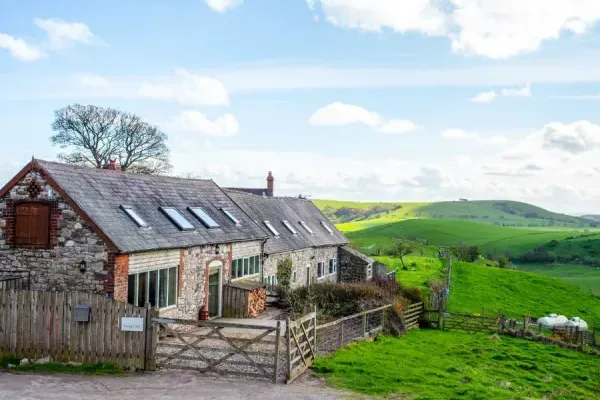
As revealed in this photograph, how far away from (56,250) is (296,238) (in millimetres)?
19533

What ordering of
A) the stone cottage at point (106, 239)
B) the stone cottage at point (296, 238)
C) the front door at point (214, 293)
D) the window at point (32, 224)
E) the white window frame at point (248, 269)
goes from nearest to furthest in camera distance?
1. the stone cottage at point (106, 239)
2. the window at point (32, 224)
3. the front door at point (214, 293)
4. the white window frame at point (248, 269)
5. the stone cottage at point (296, 238)

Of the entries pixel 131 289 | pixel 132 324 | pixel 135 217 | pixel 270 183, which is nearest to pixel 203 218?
pixel 135 217

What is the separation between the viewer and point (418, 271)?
2007 inches

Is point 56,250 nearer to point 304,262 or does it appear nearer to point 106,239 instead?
point 106,239

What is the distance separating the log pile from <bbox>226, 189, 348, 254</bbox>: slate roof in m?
3.39

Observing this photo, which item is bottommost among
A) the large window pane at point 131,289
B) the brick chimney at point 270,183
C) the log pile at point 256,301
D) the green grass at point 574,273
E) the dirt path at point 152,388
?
the green grass at point 574,273

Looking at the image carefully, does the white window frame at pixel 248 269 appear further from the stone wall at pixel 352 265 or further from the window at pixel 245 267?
the stone wall at pixel 352 265

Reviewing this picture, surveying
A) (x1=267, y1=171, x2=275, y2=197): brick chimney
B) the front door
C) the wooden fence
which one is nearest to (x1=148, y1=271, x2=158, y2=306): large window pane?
the front door

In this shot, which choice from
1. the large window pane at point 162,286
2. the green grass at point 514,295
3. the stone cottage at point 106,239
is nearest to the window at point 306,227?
the green grass at point 514,295

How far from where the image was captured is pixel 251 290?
90.0ft

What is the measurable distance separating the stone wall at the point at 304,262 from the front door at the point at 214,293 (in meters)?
5.47

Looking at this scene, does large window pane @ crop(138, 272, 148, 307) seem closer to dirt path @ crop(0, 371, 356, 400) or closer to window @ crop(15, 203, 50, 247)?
window @ crop(15, 203, 50, 247)

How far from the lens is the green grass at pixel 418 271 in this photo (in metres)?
A: 44.5

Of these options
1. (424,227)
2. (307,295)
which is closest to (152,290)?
(307,295)
